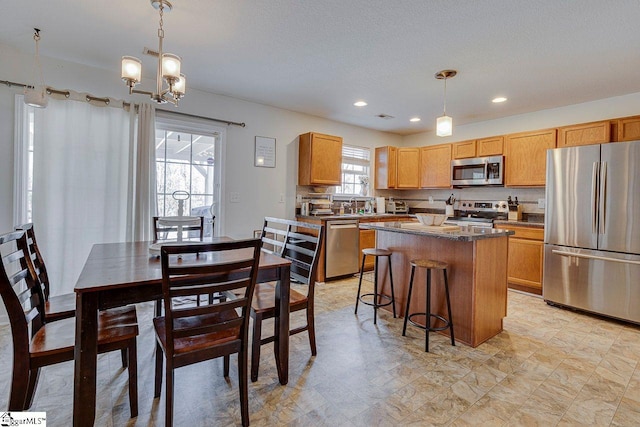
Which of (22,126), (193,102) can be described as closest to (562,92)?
(193,102)

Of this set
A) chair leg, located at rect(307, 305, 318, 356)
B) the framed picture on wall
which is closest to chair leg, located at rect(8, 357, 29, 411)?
chair leg, located at rect(307, 305, 318, 356)

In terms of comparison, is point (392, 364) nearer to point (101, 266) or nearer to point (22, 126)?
point (101, 266)

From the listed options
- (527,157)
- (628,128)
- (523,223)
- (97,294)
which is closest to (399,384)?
(97,294)

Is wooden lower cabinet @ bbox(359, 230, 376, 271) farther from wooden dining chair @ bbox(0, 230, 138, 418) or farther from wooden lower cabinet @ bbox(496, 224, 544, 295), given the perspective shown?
wooden dining chair @ bbox(0, 230, 138, 418)

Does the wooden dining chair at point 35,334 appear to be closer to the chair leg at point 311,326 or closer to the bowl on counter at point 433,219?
the chair leg at point 311,326

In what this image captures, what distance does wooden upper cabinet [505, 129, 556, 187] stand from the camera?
13.0 feet

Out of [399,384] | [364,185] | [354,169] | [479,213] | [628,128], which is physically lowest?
[399,384]

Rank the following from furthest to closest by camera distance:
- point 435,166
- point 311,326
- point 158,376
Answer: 1. point 435,166
2. point 311,326
3. point 158,376

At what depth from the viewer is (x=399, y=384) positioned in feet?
6.40

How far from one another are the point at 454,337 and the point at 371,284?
165 cm

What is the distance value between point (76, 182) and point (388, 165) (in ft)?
14.3

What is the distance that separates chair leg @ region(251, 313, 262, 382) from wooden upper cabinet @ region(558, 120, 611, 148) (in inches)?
162

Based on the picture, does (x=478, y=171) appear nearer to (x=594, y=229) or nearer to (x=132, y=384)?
(x=594, y=229)

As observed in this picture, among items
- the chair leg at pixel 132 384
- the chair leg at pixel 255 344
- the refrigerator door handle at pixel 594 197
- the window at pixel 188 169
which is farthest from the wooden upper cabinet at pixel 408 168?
the chair leg at pixel 132 384
